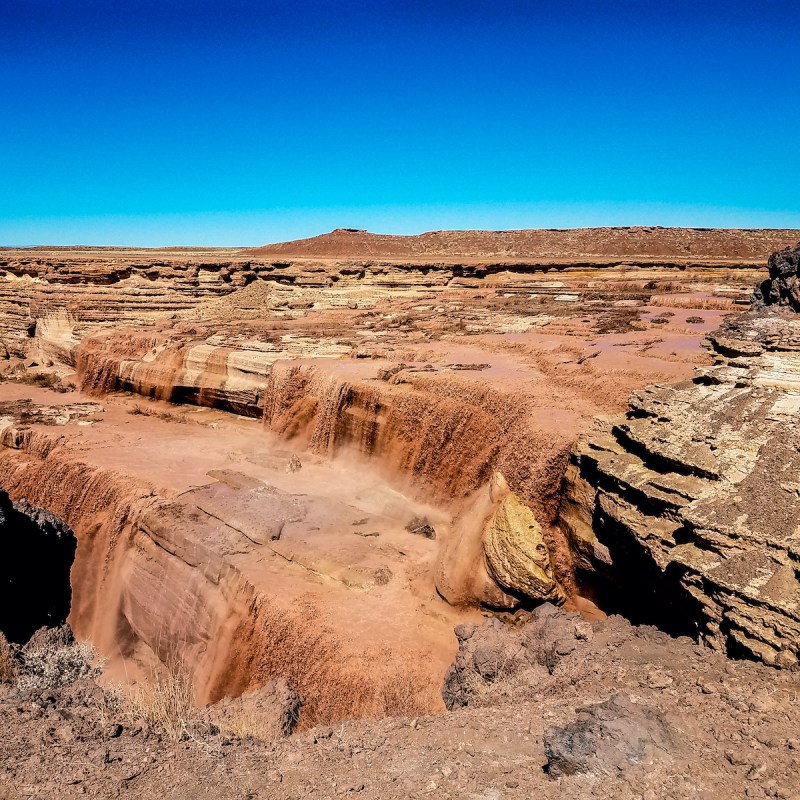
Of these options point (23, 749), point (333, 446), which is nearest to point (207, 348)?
point (333, 446)

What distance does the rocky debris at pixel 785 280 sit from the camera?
474 inches

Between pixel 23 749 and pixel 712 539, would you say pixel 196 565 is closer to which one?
pixel 23 749

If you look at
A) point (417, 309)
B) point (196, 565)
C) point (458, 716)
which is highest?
point (417, 309)

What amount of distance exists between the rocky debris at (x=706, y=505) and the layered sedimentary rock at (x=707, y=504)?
13mm

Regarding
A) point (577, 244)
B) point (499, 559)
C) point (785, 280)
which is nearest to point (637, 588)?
point (499, 559)

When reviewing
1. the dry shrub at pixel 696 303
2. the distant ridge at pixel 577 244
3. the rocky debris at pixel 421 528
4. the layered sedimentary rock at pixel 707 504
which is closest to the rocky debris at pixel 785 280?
the layered sedimentary rock at pixel 707 504

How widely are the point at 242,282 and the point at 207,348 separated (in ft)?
44.3

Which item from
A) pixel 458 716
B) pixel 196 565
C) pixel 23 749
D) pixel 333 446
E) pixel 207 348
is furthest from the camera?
pixel 207 348

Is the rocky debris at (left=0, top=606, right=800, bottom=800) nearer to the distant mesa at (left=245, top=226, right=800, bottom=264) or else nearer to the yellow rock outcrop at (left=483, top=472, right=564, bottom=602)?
the yellow rock outcrop at (left=483, top=472, right=564, bottom=602)

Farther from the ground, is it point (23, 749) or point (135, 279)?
point (135, 279)

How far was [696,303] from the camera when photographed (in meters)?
23.3

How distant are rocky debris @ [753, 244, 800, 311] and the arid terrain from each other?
2.5 inches

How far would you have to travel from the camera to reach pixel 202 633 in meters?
9.09


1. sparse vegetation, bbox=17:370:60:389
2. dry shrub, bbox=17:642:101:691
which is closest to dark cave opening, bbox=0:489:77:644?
dry shrub, bbox=17:642:101:691
